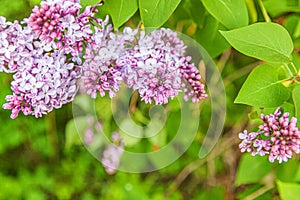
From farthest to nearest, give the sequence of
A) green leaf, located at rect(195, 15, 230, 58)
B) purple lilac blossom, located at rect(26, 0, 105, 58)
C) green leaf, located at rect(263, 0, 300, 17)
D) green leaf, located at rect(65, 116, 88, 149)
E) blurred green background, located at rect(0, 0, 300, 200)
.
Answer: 1. blurred green background, located at rect(0, 0, 300, 200)
2. green leaf, located at rect(65, 116, 88, 149)
3. green leaf, located at rect(263, 0, 300, 17)
4. green leaf, located at rect(195, 15, 230, 58)
5. purple lilac blossom, located at rect(26, 0, 105, 58)

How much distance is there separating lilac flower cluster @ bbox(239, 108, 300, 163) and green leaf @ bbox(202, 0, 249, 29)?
8.4 inches

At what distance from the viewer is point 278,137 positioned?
0.92 meters

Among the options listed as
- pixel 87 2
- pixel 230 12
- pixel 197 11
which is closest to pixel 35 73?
pixel 87 2

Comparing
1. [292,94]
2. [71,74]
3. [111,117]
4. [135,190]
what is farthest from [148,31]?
[135,190]

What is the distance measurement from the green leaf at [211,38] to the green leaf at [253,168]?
1.07 ft

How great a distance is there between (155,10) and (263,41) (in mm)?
213

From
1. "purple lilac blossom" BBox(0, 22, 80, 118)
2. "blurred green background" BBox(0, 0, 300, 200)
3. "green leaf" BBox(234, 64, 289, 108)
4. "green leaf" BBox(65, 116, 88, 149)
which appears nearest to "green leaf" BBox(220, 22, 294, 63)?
"green leaf" BBox(234, 64, 289, 108)

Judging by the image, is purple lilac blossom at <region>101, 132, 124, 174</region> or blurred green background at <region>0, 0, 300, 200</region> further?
blurred green background at <region>0, 0, 300, 200</region>

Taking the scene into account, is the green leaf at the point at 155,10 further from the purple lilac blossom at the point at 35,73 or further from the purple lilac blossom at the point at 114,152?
the purple lilac blossom at the point at 114,152

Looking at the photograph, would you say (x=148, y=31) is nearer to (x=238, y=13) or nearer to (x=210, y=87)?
(x=238, y=13)

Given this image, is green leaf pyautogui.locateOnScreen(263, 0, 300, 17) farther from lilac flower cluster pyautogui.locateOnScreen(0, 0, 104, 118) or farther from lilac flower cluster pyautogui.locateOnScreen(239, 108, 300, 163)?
lilac flower cluster pyautogui.locateOnScreen(0, 0, 104, 118)

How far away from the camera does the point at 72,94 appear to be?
3.18 ft

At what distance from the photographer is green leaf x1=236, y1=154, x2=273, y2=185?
1.39 metres

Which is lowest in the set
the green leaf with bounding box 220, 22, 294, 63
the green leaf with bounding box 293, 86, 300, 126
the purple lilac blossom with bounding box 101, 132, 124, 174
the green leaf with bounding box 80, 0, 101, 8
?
the purple lilac blossom with bounding box 101, 132, 124, 174
